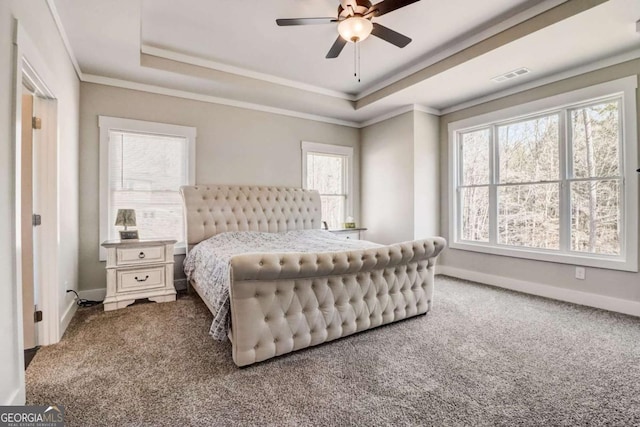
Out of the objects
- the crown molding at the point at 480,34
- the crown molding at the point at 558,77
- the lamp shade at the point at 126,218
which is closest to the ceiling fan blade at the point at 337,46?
the crown molding at the point at 480,34

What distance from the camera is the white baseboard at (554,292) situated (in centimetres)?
314

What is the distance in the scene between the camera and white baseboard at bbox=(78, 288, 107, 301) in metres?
3.49

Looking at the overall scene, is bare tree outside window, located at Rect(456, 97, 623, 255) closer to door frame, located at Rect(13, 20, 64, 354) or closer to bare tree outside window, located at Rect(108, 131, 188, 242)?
bare tree outside window, located at Rect(108, 131, 188, 242)

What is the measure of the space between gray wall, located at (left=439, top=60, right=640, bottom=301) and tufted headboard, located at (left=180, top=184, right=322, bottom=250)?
2.23 metres

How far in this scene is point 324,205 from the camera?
5.46m

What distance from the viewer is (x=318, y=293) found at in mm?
2328

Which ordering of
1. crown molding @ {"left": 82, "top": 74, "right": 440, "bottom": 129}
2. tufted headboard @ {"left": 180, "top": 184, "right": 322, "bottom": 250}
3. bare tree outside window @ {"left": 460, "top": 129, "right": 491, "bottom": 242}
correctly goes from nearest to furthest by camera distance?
crown molding @ {"left": 82, "top": 74, "right": 440, "bottom": 129} → tufted headboard @ {"left": 180, "top": 184, "right": 322, "bottom": 250} → bare tree outside window @ {"left": 460, "top": 129, "right": 491, "bottom": 242}

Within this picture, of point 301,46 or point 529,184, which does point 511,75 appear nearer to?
point 529,184

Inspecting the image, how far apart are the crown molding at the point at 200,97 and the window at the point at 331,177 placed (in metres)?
0.48

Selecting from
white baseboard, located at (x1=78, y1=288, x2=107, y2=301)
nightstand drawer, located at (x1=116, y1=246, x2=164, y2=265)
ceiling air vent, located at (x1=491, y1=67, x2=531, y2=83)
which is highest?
ceiling air vent, located at (x1=491, y1=67, x2=531, y2=83)

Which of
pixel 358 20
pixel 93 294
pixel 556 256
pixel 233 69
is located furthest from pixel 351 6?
pixel 93 294

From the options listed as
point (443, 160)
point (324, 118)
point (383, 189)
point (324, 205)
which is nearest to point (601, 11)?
point (443, 160)

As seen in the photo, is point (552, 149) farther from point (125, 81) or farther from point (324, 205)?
point (125, 81)

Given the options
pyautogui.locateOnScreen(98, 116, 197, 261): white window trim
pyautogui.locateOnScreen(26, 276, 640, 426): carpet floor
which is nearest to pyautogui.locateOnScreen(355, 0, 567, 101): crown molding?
pyautogui.locateOnScreen(26, 276, 640, 426): carpet floor
